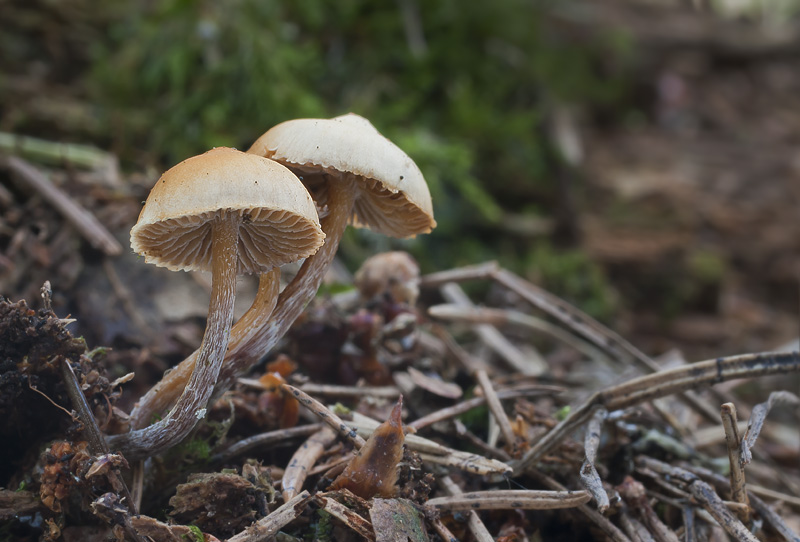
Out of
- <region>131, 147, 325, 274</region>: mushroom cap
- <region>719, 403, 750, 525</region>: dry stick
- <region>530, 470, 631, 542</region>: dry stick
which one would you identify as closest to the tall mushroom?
<region>131, 147, 325, 274</region>: mushroom cap

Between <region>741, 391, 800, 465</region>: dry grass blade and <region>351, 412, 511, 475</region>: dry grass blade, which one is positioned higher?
<region>741, 391, 800, 465</region>: dry grass blade

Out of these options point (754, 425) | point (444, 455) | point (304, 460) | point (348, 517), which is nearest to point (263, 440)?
point (304, 460)

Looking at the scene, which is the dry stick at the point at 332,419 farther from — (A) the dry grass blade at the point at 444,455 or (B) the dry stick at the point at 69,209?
(B) the dry stick at the point at 69,209

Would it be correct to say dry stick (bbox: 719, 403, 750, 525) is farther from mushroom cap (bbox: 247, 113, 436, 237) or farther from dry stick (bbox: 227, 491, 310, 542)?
dry stick (bbox: 227, 491, 310, 542)

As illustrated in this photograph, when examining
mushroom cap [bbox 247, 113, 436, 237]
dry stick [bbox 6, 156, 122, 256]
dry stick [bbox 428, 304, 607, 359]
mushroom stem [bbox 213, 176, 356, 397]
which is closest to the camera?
mushroom cap [bbox 247, 113, 436, 237]

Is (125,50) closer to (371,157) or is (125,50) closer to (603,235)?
(371,157)

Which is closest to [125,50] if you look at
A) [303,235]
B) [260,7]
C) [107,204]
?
[260,7]
